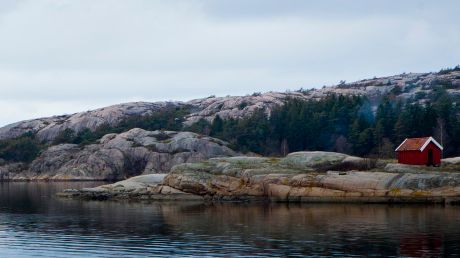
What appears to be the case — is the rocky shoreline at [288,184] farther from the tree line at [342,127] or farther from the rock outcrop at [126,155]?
the rock outcrop at [126,155]

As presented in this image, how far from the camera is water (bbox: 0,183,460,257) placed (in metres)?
40.2

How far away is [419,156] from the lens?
86.9 m

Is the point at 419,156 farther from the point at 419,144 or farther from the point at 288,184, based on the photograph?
the point at 288,184

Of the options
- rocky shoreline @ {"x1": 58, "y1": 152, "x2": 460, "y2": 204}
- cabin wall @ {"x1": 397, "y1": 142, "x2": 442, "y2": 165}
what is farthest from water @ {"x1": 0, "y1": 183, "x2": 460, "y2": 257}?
cabin wall @ {"x1": 397, "y1": 142, "x2": 442, "y2": 165}

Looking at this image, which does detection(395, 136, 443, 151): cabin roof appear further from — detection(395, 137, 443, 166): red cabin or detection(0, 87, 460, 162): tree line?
detection(0, 87, 460, 162): tree line

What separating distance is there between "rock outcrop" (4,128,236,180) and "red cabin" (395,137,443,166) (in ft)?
197

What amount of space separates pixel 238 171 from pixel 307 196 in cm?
1130

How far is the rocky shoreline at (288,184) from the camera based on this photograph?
7869 cm

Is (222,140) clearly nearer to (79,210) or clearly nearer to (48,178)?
(48,178)

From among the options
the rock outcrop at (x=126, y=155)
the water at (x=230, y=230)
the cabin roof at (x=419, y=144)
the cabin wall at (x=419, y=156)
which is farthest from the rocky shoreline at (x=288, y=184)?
the rock outcrop at (x=126, y=155)

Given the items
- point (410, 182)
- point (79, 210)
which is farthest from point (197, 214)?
point (410, 182)

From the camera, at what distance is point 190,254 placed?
38656 millimetres

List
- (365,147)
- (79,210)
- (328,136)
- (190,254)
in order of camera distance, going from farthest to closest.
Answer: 1. (328,136)
2. (365,147)
3. (79,210)
4. (190,254)

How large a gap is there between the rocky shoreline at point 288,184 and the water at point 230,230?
16.7ft
